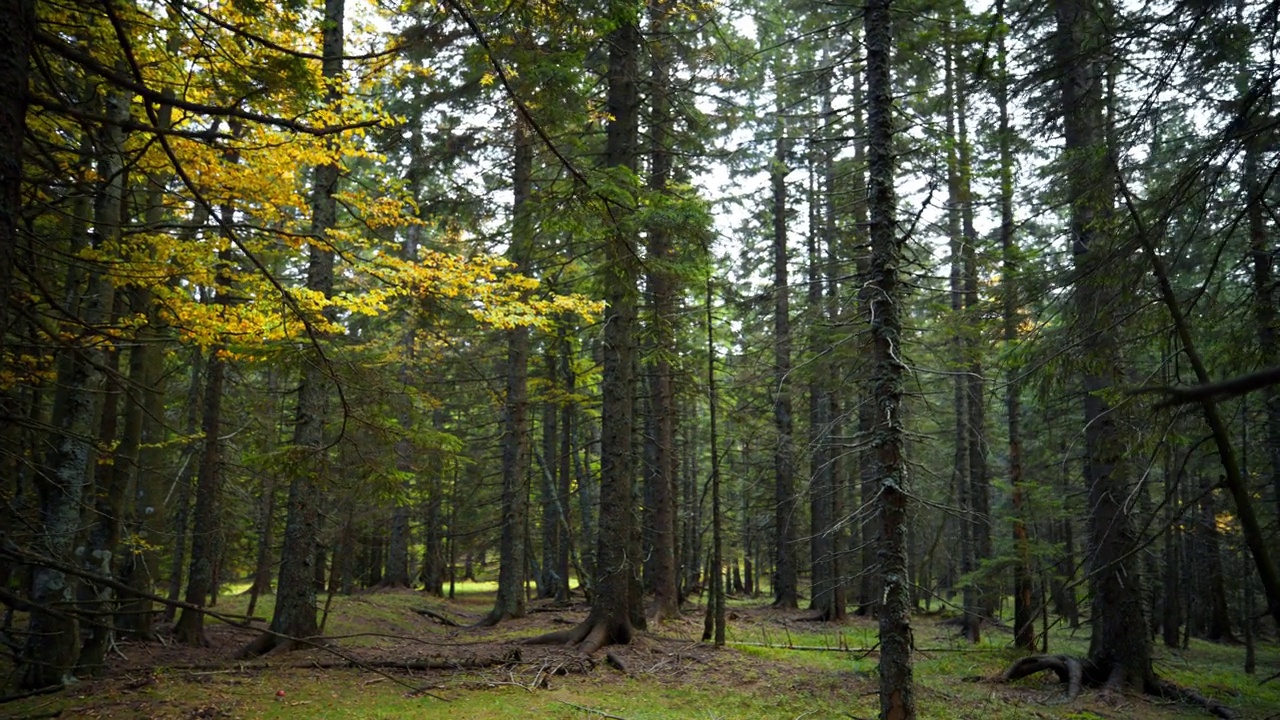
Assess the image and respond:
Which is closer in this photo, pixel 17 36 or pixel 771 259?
pixel 17 36

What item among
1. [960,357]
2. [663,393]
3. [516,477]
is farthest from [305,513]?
[960,357]

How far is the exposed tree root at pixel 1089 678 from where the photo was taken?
30.8ft

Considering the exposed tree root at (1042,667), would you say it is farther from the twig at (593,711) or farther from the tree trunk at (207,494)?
the tree trunk at (207,494)

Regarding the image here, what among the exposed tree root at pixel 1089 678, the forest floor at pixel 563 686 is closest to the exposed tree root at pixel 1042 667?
the exposed tree root at pixel 1089 678

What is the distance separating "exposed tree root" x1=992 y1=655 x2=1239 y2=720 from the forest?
55mm

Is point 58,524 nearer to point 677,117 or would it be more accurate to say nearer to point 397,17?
point 397,17

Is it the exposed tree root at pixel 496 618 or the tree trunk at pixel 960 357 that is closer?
the tree trunk at pixel 960 357

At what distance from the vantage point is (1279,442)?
7.66m

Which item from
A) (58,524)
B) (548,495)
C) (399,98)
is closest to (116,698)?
(58,524)

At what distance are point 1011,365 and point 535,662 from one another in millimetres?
7992

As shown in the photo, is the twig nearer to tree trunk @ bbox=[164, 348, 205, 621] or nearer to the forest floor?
the forest floor

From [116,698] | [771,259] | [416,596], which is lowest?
[416,596]

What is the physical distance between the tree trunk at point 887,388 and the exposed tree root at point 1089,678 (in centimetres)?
499

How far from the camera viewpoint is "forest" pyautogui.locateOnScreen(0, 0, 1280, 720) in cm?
461
